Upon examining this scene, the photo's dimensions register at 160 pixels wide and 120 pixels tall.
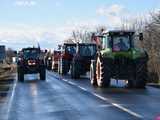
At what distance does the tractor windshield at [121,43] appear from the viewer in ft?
95.3

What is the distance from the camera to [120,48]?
2912 centimetres

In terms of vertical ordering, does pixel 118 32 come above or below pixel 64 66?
above

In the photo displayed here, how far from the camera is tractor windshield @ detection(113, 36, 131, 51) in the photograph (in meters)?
29.1

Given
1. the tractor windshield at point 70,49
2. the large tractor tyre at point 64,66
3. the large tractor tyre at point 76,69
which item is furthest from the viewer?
the tractor windshield at point 70,49

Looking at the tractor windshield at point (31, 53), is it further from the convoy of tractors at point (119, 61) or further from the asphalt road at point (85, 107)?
the asphalt road at point (85, 107)

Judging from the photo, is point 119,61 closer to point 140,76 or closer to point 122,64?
point 122,64

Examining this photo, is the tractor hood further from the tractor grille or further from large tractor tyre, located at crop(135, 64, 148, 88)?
large tractor tyre, located at crop(135, 64, 148, 88)

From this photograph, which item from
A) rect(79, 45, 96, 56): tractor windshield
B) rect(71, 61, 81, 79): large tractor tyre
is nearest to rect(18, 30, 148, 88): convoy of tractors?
rect(71, 61, 81, 79): large tractor tyre

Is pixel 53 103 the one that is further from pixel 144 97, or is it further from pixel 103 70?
pixel 103 70

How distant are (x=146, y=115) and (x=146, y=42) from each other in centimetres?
5024

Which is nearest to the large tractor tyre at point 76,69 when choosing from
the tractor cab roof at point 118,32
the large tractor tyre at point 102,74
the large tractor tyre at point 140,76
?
the large tractor tyre at point 102,74

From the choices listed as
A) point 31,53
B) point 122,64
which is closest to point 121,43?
point 122,64

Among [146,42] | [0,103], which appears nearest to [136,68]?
[0,103]

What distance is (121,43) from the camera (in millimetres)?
29453
